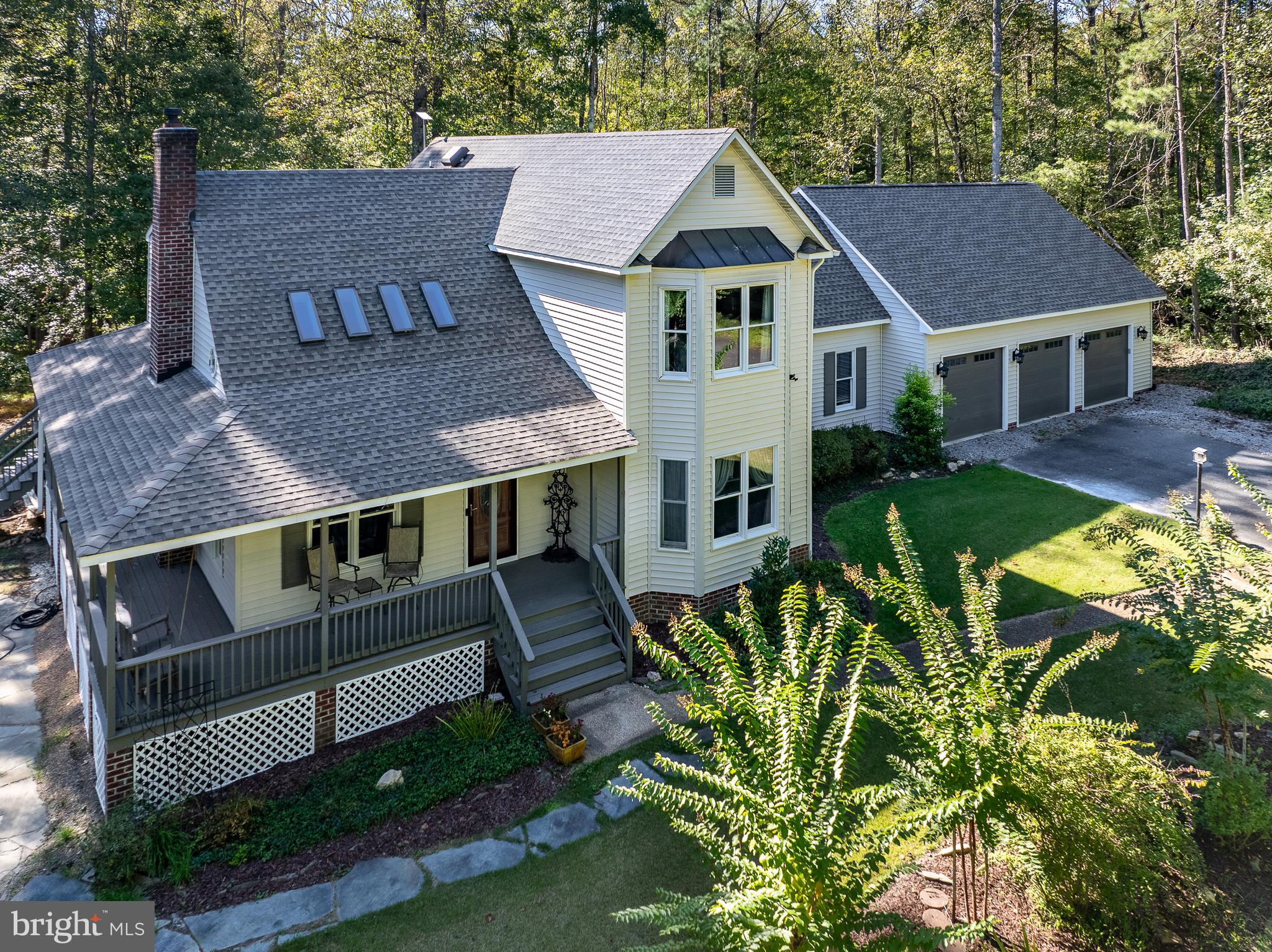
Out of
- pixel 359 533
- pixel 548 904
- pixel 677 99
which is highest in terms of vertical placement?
pixel 677 99

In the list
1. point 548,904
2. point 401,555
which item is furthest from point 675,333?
point 548,904

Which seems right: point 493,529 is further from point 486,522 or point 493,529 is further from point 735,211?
point 735,211

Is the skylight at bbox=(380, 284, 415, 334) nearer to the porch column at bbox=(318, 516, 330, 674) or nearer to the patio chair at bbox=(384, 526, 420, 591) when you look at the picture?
the patio chair at bbox=(384, 526, 420, 591)

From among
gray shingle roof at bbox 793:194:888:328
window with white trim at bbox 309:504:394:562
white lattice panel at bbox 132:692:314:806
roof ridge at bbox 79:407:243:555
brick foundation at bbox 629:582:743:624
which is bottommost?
white lattice panel at bbox 132:692:314:806

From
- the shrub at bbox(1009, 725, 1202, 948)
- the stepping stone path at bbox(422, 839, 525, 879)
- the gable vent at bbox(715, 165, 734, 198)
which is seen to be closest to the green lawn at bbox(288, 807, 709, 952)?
the stepping stone path at bbox(422, 839, 525, 879)

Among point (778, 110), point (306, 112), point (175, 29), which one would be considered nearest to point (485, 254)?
point (175, 29)

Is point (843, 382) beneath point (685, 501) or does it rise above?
A: above
